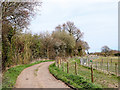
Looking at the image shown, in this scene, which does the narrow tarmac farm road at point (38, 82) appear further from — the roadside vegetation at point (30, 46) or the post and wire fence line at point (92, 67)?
the post and wire fence line at point (92, 67)

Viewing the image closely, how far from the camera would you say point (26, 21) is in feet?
51.0

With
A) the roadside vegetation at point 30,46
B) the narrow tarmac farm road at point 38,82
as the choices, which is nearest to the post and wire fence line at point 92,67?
the roadside vegetation at point 30,46

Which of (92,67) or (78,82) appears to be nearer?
(78,82)

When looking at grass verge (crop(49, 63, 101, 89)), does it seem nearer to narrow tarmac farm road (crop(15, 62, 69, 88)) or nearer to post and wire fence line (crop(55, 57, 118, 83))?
narrow tarmac farm road (crop(15, 62, 69, 88))

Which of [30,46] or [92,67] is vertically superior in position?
[30,46]

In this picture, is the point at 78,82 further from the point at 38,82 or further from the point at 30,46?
the point at 30,46

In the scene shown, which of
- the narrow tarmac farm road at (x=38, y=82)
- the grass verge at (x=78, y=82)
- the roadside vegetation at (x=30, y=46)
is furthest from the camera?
the roadside vegetation at (x=30, y=46)

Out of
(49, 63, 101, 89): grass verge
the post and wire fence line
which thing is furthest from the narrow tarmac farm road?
the post and wire fence line

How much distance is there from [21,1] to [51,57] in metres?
33.4

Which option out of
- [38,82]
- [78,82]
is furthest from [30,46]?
[78,82]

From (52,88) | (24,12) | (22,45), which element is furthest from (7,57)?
(22,45)

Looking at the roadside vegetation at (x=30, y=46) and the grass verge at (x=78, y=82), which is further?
the roadside vegetation at (x=30, y=46)

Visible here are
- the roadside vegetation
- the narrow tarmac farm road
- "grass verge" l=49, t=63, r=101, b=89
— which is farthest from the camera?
the roadside vegetation

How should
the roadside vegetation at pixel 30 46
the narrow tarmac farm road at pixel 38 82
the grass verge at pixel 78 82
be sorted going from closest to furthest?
1. the grass verge at pixel 78 82
2. the narrow tarmac farm road at pixel 38 82
3. the roadside vegetation at pixel 30 46
